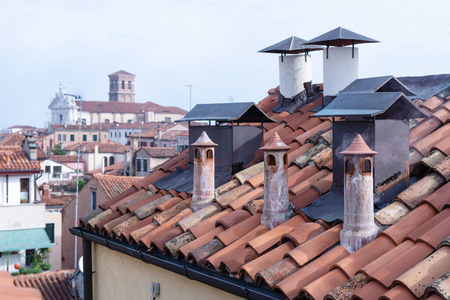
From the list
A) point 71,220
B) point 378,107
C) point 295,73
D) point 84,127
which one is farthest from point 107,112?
point 378,107

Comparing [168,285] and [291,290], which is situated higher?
[291,290]

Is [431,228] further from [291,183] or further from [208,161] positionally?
[208,161]

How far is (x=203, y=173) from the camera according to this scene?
221 inches

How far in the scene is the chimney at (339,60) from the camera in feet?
21.6

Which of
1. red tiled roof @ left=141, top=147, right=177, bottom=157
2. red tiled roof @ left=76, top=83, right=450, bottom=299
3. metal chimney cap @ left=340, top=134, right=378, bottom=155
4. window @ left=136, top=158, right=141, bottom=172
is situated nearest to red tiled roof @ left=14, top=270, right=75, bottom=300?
red tiled roof @ left=76, top=83, right=450, bottom=299

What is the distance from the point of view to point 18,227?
2498cm

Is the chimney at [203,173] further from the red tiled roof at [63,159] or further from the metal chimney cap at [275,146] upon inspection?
the red tiled roof at [63,159]

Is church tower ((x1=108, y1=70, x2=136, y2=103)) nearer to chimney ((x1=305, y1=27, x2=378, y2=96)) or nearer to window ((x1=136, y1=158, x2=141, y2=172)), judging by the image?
window ((x1=136, y1=158, x2=141, y2=172))

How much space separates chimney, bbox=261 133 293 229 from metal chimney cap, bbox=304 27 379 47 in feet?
7.35

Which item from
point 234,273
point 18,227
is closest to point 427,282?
point 234,273

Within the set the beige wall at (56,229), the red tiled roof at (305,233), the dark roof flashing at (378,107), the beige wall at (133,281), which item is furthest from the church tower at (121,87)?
the dark roof flashing at (378,107)

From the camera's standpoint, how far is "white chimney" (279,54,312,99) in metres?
7.53

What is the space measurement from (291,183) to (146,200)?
2021 millimetres

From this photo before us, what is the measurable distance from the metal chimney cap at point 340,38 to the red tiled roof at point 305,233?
2.84 feet
